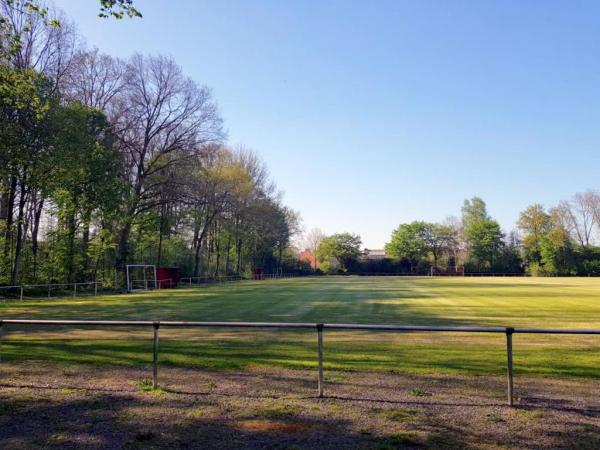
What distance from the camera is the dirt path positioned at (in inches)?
207

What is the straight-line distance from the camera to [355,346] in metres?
12.1

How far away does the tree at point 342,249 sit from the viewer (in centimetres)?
12181

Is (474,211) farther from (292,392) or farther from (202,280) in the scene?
(292,392)

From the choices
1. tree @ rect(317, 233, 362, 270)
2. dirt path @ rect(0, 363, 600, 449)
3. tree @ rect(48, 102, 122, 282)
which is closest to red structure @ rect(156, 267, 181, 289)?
tree @ rect(48, 102, 122, 282)

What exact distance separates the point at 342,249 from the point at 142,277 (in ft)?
257

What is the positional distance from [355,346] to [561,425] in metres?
6.56

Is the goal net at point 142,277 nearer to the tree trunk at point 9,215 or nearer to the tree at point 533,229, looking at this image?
the tree trunk at point 9,215

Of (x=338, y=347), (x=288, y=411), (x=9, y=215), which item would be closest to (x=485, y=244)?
(x=9, y=215)

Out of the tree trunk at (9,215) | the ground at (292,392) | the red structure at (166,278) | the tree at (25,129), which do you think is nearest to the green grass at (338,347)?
the ground at (292,392)

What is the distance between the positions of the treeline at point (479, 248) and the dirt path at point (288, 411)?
109 m

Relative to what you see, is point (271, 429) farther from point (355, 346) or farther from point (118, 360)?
point (355, 346)

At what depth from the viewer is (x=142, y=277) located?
158 feet

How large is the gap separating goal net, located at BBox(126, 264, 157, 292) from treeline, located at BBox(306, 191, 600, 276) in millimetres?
72996

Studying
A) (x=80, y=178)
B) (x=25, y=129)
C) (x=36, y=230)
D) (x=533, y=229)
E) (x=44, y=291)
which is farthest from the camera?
(x=533, y=229)
